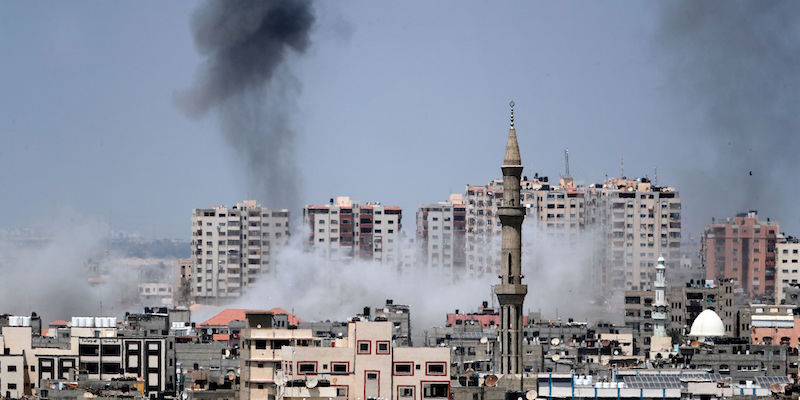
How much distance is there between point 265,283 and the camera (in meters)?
154

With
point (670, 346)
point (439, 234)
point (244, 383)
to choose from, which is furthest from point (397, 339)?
point (439, 234)

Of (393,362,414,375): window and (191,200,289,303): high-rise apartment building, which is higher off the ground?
(191,200,289,303): high-rise apartment building

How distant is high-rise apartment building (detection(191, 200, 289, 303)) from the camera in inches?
6496

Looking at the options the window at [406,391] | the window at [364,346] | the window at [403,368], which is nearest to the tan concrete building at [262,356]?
the window at [364,346]

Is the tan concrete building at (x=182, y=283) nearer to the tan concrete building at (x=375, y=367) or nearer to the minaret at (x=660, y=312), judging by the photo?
the minaret at (x=660, y=312)

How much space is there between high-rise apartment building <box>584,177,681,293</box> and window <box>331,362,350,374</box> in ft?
281

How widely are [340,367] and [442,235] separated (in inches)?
4191

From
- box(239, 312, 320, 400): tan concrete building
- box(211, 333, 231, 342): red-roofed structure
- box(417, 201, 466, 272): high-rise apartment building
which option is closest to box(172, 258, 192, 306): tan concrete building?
box(417, 201, 466, 272): high-rise apartment building

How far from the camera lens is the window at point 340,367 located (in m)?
62.3

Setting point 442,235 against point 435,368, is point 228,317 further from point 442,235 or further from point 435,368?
point 435,368

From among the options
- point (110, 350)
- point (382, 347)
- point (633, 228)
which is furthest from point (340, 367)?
point (633, 228)

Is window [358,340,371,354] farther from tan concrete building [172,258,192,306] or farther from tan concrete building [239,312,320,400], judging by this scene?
tan concrete building [172,258,192,306]

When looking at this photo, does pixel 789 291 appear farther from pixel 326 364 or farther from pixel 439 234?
pixel 326 364

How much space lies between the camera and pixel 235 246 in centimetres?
16650
